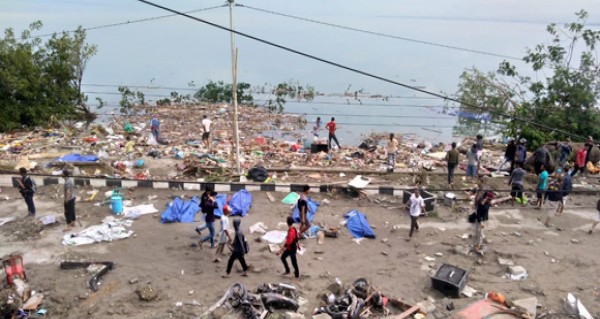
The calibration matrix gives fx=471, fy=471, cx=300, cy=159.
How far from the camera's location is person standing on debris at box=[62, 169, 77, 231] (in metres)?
10.2

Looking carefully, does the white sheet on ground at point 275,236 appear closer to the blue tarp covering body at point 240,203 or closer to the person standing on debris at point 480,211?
the blue tarp covering body at point 240,203

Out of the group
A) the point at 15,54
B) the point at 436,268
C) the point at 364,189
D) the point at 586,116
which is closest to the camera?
the point at 436,268

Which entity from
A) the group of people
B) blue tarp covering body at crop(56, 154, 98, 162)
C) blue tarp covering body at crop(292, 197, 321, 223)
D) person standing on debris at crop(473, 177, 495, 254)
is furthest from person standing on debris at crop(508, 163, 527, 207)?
blue tarp covering body at crop(56, 154, 98, 162)

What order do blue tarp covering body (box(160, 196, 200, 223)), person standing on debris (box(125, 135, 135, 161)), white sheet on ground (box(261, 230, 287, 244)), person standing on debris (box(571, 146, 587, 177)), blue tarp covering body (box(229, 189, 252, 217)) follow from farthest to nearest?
person standing on debris (box(125, 135, 135, 161)) < person standing on debris (box(571, 146, 587, 177)) < blue tarp covering body (box(229, 189, 252, 217)) < blue tarp covering body (box(160, 196, 200, 223)) < white sheet on ground (box(261, 230, 287, 244))

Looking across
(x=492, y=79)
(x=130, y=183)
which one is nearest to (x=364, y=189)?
(x=130, y=183)

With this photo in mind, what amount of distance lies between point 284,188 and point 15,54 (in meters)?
14.2

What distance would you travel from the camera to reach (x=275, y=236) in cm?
1035

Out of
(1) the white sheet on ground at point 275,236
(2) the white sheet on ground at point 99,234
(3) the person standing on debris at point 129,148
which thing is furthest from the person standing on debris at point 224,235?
(3) the person standing on debris at point 129,148

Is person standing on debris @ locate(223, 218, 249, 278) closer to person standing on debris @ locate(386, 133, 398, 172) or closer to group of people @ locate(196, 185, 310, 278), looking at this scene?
group of people @ locate(196, 185, 310, 278)

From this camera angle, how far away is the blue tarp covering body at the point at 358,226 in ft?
35.1

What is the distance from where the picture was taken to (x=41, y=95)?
2084cm

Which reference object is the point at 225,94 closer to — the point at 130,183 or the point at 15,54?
the point at 15,54

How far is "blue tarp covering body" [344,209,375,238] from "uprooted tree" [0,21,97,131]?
15.6 meters

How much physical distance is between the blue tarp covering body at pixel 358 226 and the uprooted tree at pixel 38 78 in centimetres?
1560
